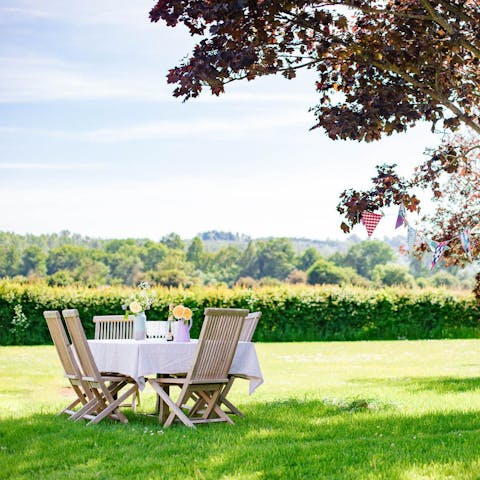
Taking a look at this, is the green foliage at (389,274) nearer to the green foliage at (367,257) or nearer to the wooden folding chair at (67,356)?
the green foliage at (367,257)

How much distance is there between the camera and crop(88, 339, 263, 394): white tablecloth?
22.7 ft

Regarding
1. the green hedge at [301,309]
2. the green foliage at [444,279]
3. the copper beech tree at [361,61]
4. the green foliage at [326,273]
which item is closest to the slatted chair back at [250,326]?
the copper beech tree at [361,61]

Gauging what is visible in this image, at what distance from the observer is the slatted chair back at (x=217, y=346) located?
668cm

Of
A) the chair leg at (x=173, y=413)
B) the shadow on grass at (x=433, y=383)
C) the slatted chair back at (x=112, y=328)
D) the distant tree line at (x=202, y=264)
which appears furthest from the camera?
Result: the distant tree line at (x=202, y=264)

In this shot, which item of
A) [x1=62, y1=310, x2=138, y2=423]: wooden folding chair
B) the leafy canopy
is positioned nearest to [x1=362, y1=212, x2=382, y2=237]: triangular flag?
the leafy canopy

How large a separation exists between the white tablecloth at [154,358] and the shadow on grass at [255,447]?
0.46 metres

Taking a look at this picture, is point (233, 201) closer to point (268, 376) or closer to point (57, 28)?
point (57, 28)

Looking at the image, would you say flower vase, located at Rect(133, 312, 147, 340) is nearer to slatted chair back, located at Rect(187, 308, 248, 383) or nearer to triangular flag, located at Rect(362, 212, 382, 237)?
slatted chair back, located at Rect(187, 308, 248, 383)

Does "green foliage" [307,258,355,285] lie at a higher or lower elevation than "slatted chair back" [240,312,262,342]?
lower

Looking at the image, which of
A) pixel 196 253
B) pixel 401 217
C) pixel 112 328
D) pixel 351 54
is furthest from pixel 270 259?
pixel 351 54

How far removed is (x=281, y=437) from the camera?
6.27 meters

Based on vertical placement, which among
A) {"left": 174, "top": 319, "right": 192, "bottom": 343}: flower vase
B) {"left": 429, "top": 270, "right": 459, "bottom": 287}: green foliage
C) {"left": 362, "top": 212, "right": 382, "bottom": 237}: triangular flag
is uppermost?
{"left": 362, "top": 212, "right": 382, "bottom": 237}: triangular flag

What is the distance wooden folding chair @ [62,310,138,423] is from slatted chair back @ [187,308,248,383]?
0.69 meters

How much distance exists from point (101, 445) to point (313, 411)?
7.97 feet
